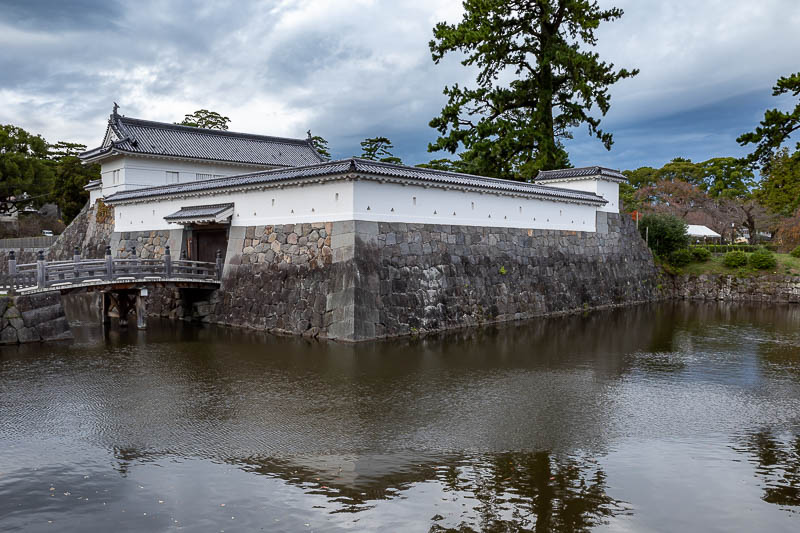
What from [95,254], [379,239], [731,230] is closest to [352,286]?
[379,239]

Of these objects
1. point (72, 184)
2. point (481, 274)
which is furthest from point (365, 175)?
point (72, 184)

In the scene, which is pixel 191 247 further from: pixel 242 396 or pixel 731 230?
pixel 731 230

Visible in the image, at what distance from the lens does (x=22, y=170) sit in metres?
35.1

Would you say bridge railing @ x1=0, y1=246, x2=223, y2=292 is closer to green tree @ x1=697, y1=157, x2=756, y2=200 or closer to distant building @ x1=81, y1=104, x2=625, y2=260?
distant building @ x1=81, y1=104, x2=625, y2=260

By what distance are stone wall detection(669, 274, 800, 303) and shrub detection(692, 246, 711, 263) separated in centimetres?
112

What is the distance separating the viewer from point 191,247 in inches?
738

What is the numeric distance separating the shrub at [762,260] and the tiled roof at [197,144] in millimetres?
20095

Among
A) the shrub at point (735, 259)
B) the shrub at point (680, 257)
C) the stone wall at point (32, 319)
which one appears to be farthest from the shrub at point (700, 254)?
the stone wall at point (32, 319)

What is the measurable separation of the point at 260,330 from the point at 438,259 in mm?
4940

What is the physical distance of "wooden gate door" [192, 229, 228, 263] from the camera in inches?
712

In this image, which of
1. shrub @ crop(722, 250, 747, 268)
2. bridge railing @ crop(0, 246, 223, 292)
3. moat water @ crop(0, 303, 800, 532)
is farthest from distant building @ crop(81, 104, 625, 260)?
shrub @ crop(722, 250, 747, 268)

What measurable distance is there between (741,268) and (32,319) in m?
25.5

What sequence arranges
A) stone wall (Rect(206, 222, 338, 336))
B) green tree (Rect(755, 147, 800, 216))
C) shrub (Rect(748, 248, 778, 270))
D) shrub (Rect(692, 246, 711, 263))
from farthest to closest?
1. shrub (Rect(692, 246, 711, 263))
2. shrub (Rect(748, 248, 778, 270))
3. stone wall (Rect(206, 222, 338, 336))
4. green tree (Rect(755, 147, 800, 216))

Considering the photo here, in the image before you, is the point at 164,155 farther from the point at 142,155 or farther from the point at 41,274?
the point at 41,274
